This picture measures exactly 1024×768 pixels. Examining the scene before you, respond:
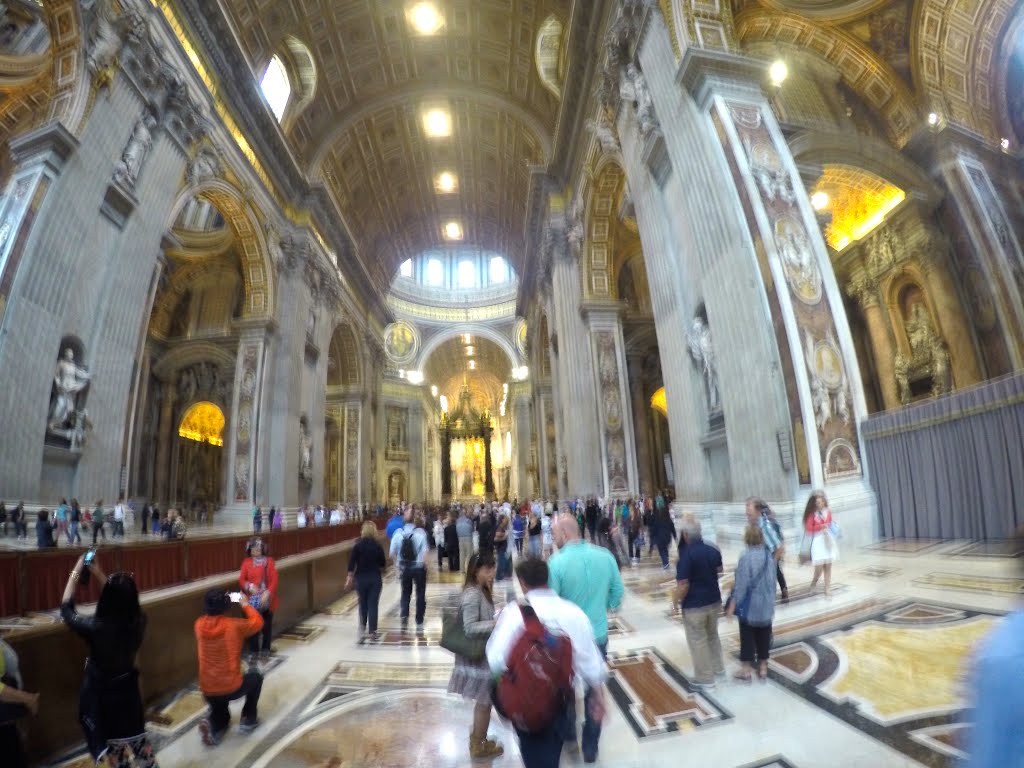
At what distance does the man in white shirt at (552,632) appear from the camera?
1.68m

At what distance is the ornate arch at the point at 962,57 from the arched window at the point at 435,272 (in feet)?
111

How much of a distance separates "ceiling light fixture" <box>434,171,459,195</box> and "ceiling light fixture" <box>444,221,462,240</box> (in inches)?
139

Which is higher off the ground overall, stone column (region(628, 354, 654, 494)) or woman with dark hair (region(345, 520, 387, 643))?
stone column (region(628, 354, 654, 494))

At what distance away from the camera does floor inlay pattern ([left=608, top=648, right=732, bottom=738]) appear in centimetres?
288

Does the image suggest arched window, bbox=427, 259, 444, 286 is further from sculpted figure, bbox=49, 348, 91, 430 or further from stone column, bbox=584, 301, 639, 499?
sculpted figure, bbox=49, 348, 91, 430

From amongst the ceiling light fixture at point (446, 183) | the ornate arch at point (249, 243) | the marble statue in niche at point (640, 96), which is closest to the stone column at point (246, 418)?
the ornate arch at point (249, 243)

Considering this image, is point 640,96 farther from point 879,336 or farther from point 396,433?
point 396,433

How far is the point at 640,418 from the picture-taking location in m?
17.5

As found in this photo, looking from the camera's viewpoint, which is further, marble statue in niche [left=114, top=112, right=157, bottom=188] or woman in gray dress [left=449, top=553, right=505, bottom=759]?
marble statue in niche [left=114, top=112, right=157, bottom=188]

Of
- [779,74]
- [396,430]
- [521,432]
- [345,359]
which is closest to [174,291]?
[345,359]

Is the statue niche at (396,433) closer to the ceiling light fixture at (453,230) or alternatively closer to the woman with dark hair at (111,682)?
the ceiling light fixture at (453,230)

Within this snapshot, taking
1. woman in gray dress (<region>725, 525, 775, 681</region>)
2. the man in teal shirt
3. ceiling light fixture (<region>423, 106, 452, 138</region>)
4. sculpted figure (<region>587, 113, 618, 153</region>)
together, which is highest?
ceiling light fixture (<region>423, 106, 452, 138</region>)

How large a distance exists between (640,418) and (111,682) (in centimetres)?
1641

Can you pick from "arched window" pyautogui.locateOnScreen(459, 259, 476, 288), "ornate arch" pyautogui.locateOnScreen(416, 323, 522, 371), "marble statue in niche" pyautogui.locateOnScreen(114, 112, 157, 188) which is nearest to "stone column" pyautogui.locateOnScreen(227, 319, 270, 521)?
"marble statue in niche" pyautogui.locateOnScreen(114, 112, 157, 188)
